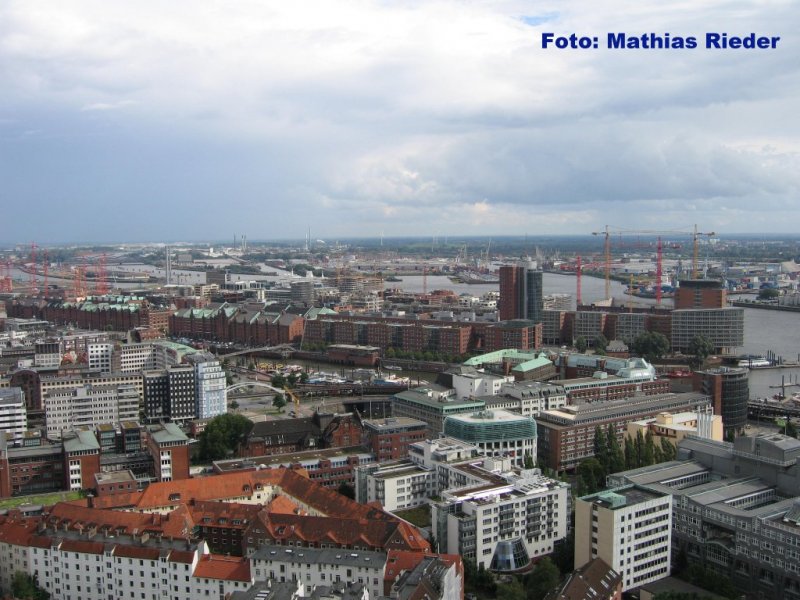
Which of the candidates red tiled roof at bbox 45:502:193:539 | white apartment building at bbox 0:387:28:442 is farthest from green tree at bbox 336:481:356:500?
white apartment building at bbox 0:387:28:442

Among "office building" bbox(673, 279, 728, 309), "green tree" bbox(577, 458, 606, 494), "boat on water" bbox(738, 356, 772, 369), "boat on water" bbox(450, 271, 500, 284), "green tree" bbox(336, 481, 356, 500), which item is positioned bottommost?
"green tree" bbox(336, 481, 356, 500)

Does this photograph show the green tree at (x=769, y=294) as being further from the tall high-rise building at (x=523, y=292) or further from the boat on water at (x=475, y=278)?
the boat on water at (x=475, y=278)

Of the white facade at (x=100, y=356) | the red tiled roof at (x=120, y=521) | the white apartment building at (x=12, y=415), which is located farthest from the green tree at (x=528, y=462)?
the white facade at (x=100, y=356)

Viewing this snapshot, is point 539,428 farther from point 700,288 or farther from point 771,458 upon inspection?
point 700,288

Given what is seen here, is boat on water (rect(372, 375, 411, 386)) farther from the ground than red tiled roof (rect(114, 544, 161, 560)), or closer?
closer

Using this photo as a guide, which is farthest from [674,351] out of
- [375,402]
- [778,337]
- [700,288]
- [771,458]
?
[771,458]

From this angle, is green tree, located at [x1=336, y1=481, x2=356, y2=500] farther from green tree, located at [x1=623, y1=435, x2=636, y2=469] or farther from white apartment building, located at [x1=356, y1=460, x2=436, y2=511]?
green tree, located at [x1=623, y1=435, x2=636, y2=469]
